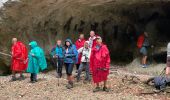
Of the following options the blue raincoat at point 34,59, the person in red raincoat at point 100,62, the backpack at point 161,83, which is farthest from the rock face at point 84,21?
the backpack at point 161,83

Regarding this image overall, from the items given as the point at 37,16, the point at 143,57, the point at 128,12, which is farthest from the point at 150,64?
the point at 37,16

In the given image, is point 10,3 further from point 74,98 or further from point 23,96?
point 74,98

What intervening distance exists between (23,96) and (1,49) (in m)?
5.79

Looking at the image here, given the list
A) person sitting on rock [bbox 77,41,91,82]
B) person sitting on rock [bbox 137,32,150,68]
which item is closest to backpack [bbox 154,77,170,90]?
person sitting on rock [bbox 77,41,91,82]

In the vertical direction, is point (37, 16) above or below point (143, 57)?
above

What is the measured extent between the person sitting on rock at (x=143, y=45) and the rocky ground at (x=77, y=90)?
197 centimetres

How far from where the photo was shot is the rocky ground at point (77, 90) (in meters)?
12.8

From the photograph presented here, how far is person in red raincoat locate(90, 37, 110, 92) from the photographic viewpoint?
1324 centimetres

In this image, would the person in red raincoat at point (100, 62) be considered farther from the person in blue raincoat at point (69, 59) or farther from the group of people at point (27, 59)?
the group of people at point (27, 59)

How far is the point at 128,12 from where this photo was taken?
18922 millimetres

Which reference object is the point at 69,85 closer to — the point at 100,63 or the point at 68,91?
the point at 68,91

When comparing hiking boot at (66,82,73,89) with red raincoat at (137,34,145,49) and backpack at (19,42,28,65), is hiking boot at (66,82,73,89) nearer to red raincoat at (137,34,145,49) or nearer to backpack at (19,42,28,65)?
backpack at (19,42,28,65)

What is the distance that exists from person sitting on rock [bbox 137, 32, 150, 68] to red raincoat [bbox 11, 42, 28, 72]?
445 cm

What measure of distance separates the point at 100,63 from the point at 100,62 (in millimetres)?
29
